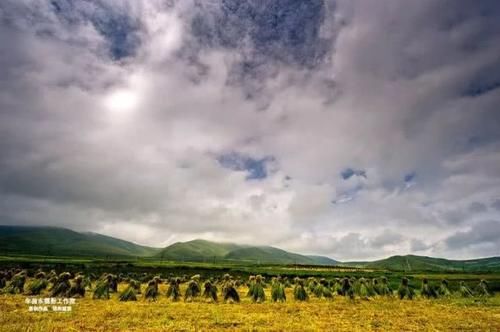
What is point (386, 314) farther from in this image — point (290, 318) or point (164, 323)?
point (164, 323)

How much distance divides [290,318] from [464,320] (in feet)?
39.8

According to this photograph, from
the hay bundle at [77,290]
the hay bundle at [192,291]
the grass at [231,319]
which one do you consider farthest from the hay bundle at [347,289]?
the hay bundle at [77,290]

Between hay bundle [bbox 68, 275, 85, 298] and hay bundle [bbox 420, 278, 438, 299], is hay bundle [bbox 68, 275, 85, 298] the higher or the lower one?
the lower one

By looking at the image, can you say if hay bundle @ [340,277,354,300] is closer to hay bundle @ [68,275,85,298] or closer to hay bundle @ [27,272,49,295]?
hay bundle @ [68,275,85,298]

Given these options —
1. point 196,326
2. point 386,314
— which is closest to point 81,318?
point 196,326

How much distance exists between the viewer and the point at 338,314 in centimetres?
2662

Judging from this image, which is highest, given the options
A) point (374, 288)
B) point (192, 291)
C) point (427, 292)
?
point (427, 292)

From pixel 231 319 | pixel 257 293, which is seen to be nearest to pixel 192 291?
pixel 257 293

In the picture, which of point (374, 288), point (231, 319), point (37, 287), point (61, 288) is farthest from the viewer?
point (374, 288)

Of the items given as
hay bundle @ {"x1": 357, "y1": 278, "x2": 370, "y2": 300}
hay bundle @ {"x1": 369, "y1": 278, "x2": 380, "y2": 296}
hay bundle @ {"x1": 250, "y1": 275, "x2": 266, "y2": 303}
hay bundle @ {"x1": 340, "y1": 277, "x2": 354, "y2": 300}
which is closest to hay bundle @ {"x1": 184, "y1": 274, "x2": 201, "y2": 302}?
hay bundle @ {"x1": 250, "y1": 275, "x2": 266, "y2": 303}

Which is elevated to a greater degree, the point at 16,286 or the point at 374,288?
the point at 374,288

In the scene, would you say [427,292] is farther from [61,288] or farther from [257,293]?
[61,288]

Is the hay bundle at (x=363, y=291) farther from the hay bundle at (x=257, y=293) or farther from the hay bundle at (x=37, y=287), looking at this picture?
the hay bundle at (x=37, y=287)

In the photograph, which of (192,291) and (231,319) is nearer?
(231,319)
